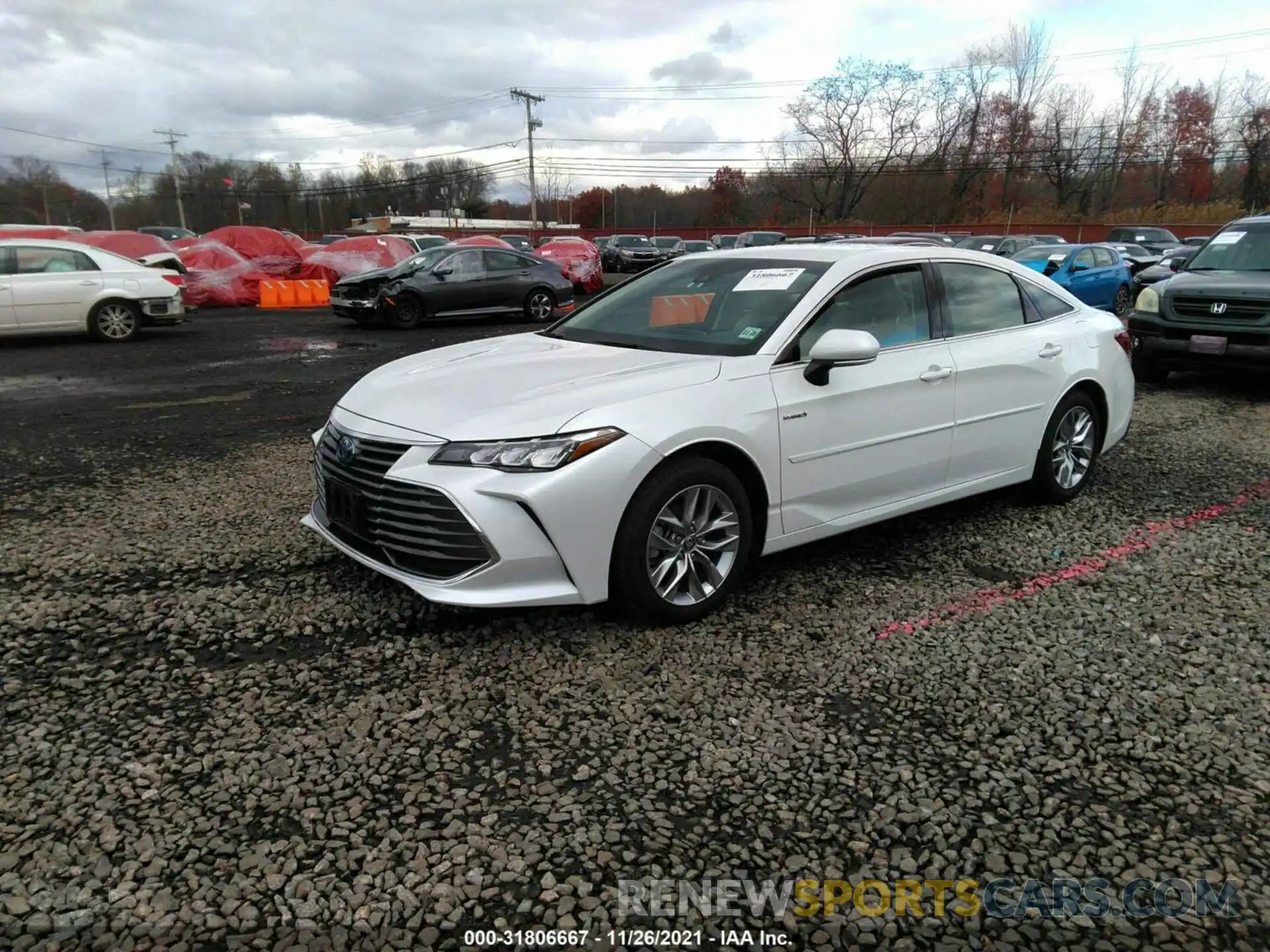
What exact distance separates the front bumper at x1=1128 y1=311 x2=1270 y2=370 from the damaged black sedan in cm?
1070

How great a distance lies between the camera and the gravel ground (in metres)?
2.17

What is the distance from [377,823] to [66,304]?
42.9ft

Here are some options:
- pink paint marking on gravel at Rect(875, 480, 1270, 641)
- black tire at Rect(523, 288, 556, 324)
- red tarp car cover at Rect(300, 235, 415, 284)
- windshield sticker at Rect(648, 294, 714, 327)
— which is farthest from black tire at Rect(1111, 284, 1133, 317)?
red tarp car cover at Rect(300, 235, 415, 284)

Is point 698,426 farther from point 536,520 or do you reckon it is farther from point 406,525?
point 406,525

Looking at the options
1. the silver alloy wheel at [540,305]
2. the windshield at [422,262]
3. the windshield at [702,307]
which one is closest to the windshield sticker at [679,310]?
the windshield at [702,307]

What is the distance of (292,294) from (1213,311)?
18137 mm

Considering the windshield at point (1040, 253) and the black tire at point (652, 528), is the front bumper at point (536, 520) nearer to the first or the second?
the black tire at point (652, 528)

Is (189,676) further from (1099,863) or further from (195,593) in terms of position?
(1099,863)

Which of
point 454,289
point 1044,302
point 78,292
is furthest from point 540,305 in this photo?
point 1044,302

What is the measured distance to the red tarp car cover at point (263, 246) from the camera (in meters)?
21.5

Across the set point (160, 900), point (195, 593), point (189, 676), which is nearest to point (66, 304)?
point (195, 593)

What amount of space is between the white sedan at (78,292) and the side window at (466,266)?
183 inches

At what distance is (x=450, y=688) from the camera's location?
3.13m

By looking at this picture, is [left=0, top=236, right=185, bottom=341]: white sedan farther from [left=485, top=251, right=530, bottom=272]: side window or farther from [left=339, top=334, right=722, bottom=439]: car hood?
[left=339, top=334, right=722, bottom=439]: car hood
